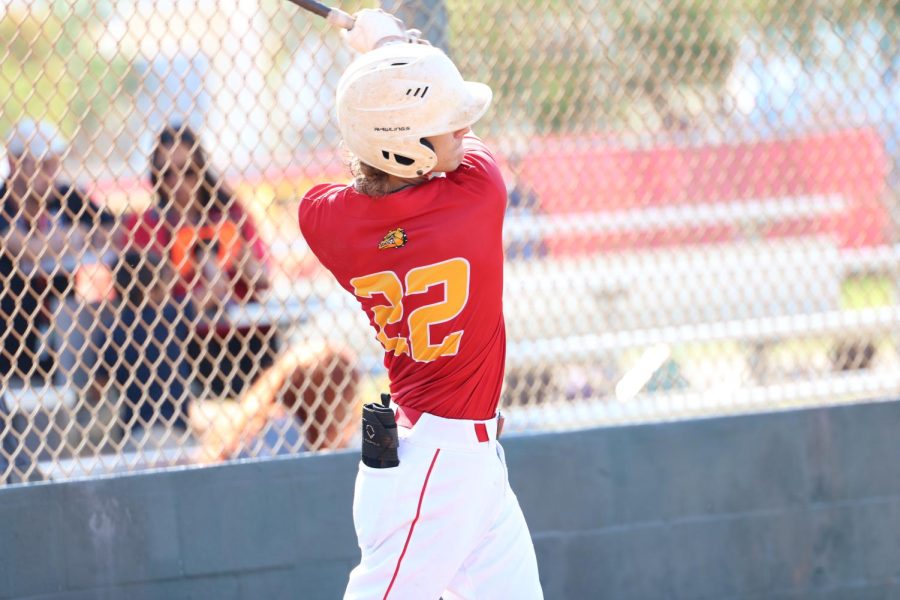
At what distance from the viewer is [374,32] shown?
10.7 ft

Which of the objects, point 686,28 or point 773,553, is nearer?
point 773,553

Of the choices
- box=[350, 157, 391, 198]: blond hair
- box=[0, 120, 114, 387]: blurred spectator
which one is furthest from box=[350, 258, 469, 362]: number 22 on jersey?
box=[0, 120, 114, 387]: blurred spectator

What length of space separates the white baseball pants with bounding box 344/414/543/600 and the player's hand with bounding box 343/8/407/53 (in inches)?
43.8

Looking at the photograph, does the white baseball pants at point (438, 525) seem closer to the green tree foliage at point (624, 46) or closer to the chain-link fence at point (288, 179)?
the chain-link fence at point (288, 179)

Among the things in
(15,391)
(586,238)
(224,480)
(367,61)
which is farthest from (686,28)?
(15,391)

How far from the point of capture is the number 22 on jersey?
2.91m

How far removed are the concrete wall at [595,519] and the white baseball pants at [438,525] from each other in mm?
1003

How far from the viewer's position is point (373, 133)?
281 cm

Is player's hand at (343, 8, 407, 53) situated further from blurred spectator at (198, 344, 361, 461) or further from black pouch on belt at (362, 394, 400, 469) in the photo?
blurred spectator at (198, 344, 361, 461)

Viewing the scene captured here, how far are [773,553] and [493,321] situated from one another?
1960 mm

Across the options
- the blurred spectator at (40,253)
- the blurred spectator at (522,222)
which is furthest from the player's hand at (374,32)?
the blurred spectator at (522,222)

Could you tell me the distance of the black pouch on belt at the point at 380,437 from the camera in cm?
295

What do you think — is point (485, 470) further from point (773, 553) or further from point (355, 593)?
point (773, 553)

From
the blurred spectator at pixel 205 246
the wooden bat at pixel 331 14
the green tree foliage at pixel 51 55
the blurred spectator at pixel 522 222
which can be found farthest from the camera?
the blurred spectator at pixel 522 222
